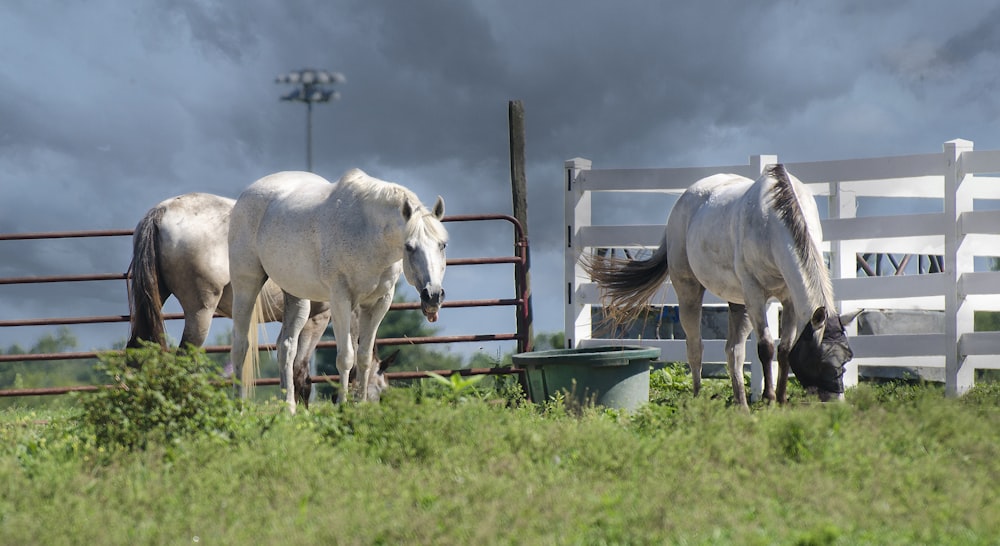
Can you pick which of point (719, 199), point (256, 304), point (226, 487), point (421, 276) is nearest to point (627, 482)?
point (226, 487)

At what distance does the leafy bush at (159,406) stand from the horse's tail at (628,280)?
409 centimetres

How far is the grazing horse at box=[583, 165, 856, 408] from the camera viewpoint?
5.71 m

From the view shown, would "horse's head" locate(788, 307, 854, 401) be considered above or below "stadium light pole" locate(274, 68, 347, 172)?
below

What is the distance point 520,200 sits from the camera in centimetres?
978

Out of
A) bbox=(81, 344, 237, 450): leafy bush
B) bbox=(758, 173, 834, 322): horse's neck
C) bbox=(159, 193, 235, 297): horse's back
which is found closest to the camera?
bbox=(81, 344, 237, 450): leafy bush

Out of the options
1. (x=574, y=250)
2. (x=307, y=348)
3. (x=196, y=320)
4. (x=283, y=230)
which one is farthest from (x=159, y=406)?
(x=574, y=250)

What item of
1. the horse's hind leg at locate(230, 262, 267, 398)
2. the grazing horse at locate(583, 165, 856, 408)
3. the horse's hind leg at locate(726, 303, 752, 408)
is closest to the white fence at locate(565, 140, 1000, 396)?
the grazing horse at locate(583, 165, 856, 408)

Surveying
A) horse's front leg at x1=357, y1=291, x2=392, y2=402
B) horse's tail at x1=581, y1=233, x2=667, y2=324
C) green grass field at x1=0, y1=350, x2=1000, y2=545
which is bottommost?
green grass field at x1=0, y1=350, x2=1000, y2=545

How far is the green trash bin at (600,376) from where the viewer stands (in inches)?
259

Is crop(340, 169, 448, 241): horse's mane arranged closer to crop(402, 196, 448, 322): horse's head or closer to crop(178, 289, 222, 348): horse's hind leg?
crop(402, 196, 448, 322): horse's head

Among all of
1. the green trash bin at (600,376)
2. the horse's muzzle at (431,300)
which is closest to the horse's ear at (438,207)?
the horse's muzzle at (431,300)

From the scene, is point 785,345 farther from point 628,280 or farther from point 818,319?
point 628,280

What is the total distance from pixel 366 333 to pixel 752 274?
2677 millimetres

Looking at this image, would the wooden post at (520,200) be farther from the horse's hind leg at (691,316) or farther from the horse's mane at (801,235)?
the horse's mane at (801,235)
